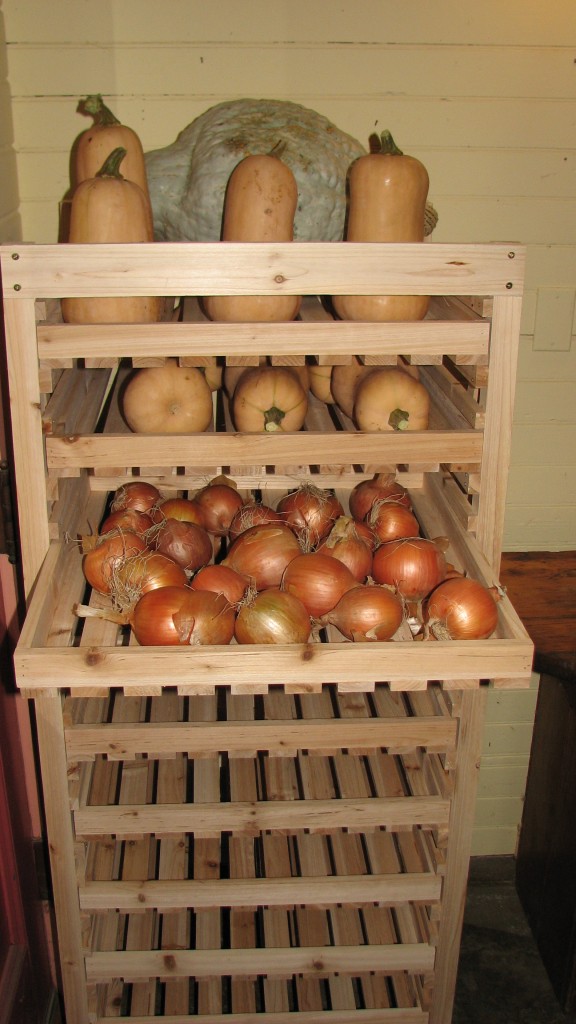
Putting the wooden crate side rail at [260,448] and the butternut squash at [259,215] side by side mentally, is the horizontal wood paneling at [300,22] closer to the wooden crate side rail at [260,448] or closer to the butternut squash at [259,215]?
the butternut squash at [259,215]

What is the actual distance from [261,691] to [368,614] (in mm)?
174

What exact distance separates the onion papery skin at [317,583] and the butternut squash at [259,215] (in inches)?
13.3

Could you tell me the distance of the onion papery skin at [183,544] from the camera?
1.34 m

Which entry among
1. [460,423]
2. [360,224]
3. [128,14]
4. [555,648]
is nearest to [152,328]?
[360,224]

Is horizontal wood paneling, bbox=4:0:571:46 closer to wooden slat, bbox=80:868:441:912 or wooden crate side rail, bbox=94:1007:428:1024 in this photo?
wooden slat, bbox=80:868:441:912

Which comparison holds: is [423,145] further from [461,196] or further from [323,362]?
[323,362]

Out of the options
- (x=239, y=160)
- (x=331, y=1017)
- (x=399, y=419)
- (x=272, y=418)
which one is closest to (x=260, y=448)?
(x=272, y=418)

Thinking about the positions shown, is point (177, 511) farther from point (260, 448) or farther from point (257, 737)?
point (257, 737)

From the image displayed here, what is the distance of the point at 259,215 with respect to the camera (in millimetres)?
1246

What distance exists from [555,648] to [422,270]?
0.92 meters

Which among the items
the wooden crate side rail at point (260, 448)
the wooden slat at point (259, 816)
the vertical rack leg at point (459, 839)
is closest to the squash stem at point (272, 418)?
the wooden crate side rail at point (260, 448)

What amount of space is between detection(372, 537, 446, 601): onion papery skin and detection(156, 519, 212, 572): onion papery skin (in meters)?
0.28

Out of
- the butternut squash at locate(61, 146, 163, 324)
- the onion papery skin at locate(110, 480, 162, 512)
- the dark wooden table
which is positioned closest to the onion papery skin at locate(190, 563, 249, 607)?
the onion papery skin at locate(110, 480, 162, 512)

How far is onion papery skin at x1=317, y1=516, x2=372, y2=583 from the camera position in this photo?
4.37 feet
